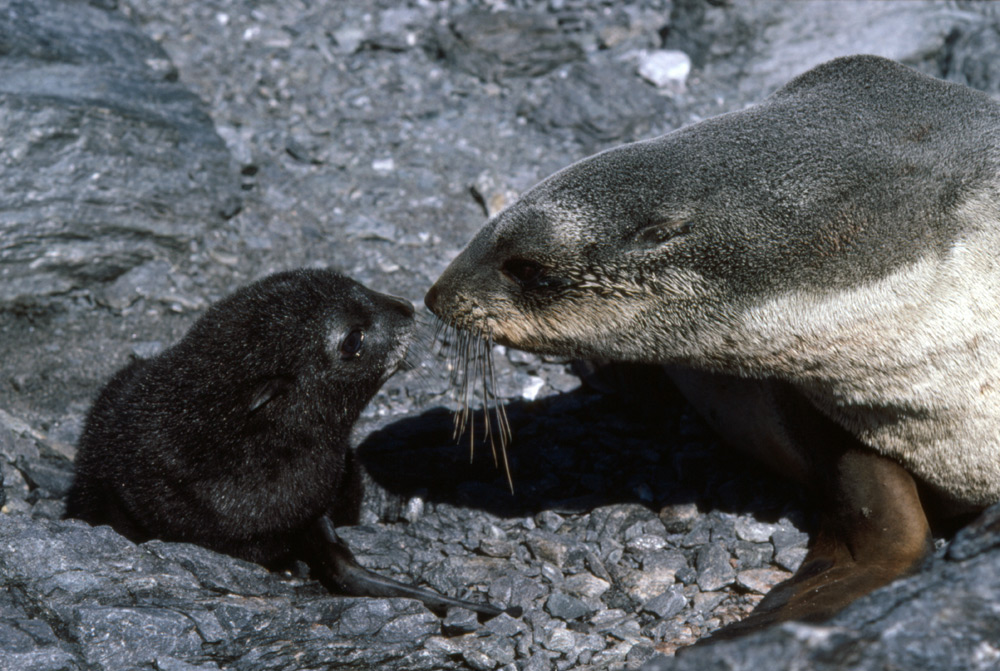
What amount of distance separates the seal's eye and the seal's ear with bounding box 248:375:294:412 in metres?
0.28

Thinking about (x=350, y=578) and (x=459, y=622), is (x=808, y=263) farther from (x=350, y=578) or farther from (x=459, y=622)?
(x=350, y=578)

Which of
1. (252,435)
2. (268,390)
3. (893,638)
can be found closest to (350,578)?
(252,435)

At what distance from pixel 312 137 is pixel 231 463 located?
165 inches

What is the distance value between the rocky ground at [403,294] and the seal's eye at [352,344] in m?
0.85

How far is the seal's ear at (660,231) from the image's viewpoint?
13.0 ft

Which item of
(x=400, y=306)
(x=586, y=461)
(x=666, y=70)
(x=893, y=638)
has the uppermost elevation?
(x=666, y=70)

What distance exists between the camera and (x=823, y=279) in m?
3.87

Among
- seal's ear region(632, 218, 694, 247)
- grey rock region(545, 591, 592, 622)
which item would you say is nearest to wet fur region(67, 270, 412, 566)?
grey rock region(545, 591, 592, 622)

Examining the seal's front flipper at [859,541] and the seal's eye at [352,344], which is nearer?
the seal's front flipper at [859,541]

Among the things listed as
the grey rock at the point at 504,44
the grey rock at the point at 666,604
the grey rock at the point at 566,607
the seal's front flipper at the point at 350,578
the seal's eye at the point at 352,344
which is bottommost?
the seal's front flipper at the point at 350,578

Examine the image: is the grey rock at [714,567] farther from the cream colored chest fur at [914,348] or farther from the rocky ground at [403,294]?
the cream colored chest fur at [914,348]

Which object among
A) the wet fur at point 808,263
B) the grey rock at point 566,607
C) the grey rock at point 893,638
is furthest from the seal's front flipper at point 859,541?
the grey rock at point 893,638

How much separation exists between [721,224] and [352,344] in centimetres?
180

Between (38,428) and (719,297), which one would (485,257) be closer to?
(719,297)
